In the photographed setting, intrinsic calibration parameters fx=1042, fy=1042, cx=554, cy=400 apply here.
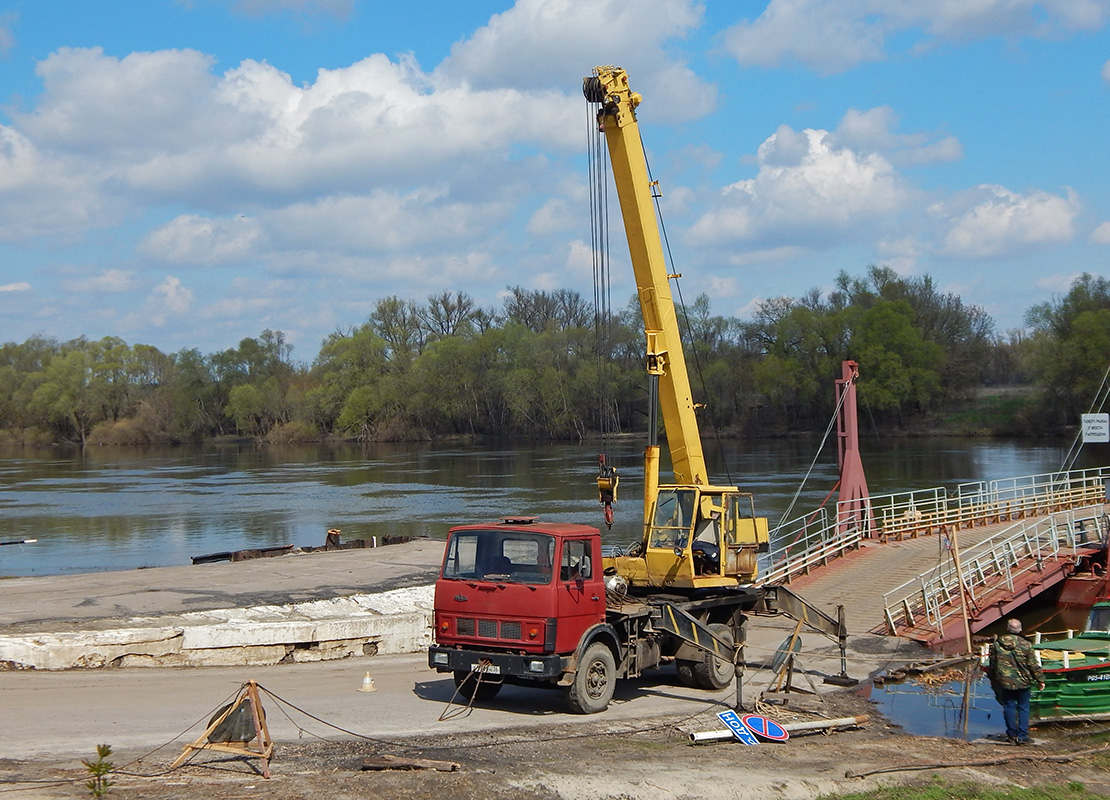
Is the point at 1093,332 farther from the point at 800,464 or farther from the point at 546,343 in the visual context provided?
the point at 546,343

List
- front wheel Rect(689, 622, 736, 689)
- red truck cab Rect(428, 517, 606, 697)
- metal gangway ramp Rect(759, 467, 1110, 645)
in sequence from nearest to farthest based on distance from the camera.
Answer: red truck cab Rect(428, 517, 606, 697) < front wheel Rect(689, 622, 736, 689) < metal gangway ramp Rect(759, 467, 1110, 645)

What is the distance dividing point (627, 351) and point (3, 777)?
109m

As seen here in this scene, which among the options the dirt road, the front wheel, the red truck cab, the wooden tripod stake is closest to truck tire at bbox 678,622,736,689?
the front wheel

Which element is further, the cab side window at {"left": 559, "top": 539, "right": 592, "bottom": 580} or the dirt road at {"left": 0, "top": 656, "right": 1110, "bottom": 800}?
the cab side window at {"left": 559, "top": 539, "right": 592, "bottom": 580}

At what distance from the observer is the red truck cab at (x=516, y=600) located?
488 inches

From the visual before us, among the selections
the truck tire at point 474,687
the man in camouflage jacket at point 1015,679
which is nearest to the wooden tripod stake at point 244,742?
the truck tire at point 474,687

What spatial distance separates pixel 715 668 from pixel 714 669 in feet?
0.10

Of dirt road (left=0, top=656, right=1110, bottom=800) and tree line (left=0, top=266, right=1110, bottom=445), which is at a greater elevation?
tree line (left=0, top=266, right=1110, bottom=445)

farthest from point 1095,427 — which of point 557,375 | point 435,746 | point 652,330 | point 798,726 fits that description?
point 557,375

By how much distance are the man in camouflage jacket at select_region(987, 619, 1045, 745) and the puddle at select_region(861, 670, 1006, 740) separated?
2.86 feet

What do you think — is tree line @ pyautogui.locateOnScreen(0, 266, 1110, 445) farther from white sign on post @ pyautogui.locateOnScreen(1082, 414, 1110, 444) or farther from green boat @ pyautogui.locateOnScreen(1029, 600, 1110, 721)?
green boat @ pyautogui.locateOnScreen(1029, 600, 1110, 721)

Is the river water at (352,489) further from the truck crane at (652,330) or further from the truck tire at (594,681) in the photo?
the truck tire at (594,681)

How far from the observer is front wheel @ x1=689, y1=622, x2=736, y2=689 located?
14.8m

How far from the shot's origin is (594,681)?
13102mm
